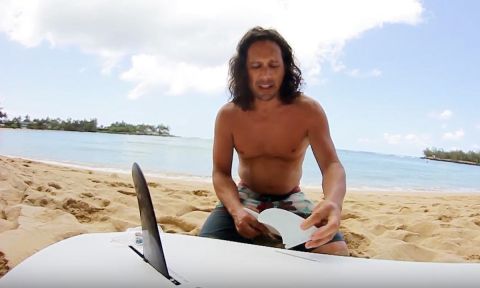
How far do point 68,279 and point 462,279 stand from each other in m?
0.80

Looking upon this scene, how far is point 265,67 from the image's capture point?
1731 mm

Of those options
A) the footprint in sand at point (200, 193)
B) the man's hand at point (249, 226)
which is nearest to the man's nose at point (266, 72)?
the man's hand at point (249, 226)

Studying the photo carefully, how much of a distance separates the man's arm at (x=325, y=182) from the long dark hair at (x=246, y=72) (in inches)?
5.4

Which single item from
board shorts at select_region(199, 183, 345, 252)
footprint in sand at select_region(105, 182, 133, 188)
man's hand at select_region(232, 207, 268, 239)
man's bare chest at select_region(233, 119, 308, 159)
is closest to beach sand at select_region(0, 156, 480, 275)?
footprint in sand at select_region(105, 182, 133, 188)

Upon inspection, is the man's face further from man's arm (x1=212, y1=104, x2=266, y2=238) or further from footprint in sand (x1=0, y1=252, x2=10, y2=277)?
footprint in sand (x1=0, y1=252, x2=10, y2=277)

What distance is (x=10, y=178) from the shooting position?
127 inches

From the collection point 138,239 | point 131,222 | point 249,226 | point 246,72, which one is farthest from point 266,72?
point 131,222

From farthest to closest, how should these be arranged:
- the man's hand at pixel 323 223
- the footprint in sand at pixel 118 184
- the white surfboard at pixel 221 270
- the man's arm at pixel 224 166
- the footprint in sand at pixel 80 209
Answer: the footprint in sand at pixel 118 184 < the footprint in sand at pixel 80 209 < the man's arm at pixel 224 166 < the man's hand at pixel 323 223 < the white surfboard at pixel 221 270

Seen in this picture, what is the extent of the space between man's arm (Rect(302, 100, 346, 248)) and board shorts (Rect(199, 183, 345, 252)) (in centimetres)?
18

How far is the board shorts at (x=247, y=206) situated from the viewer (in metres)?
1.60

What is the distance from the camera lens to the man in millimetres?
1721

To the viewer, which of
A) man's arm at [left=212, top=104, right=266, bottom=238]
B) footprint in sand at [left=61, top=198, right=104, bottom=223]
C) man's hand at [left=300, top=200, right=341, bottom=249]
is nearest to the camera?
man's hand at [left=300, top=200, right=341, bottom=249]

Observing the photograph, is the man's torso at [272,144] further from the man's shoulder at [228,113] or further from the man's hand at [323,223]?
the man's hand at [323,223]

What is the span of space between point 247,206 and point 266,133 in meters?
0.30
